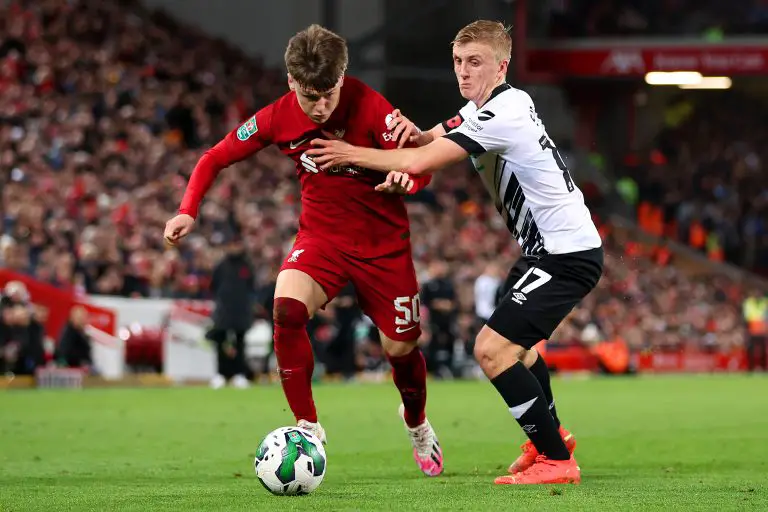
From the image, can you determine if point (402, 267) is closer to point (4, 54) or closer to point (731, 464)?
point (731, 464)

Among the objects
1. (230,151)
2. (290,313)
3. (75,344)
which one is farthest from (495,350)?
(75,344)

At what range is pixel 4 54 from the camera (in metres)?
24.8

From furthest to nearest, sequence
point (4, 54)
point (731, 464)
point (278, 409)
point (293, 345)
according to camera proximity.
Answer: point (4, 54) → point (278, 409) → point (731, 464) → point (293, 345)

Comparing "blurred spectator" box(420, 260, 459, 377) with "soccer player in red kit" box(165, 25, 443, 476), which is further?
"blurred spectator" box(420, 260, 459, 377)

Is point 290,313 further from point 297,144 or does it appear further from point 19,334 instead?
point 19,334

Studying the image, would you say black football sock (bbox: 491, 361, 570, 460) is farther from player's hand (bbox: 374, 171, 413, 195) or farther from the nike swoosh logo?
the nike swoosh logo

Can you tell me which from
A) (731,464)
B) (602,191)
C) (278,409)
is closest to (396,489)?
(731,464)

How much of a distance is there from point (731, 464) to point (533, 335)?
7.28 ft

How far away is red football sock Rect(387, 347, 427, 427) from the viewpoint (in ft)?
27.5

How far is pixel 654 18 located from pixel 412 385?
28221 mm

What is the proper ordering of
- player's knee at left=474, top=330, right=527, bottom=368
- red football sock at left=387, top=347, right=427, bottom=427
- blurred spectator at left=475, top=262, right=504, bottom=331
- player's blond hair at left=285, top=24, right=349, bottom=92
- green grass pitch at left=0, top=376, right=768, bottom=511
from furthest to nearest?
blurred spectator at left=475, top=262, right=504, bottom=331 < red football sock at left=387, top=347, right=427, bottom=427 < player's blond hair at left=285, top=24, right=349, bottom=92 < player's knee at left=474, top=330, right=527, bottom=368 < green grass pitch at left=0, top=376, right=768, bottom=511

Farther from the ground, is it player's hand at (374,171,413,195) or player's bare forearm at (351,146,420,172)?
player's bare forearm at (351,146,420,172)

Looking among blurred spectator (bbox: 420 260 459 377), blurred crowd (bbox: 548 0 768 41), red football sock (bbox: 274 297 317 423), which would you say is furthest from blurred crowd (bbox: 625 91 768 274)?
red football sock (bbox: 274 297 317 423)

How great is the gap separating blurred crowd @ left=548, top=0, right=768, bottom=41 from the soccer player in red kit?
26395 millimetres
